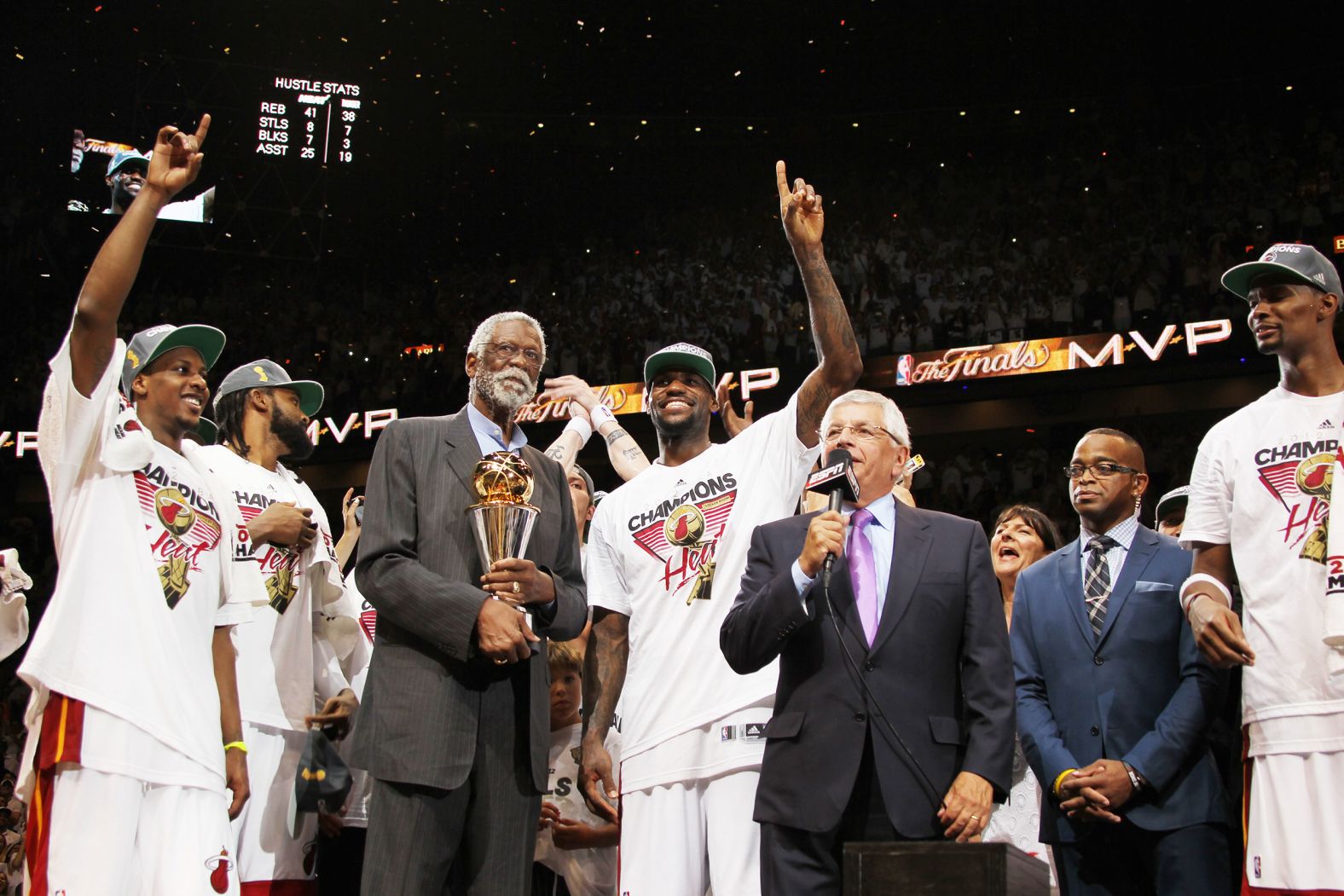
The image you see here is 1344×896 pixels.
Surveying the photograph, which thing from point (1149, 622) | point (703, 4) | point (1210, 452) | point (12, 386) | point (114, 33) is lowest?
point (1149, 622)

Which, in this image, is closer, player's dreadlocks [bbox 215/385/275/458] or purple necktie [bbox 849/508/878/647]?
purple necktie [bbox 849/508/878/647]

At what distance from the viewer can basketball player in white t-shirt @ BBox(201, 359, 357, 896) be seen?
388cm

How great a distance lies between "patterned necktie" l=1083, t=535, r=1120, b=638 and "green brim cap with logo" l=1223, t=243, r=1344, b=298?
91 cm

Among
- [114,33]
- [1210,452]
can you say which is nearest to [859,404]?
[1210,452]

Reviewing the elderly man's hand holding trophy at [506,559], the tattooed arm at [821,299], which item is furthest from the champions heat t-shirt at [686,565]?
the elderly man's hand holding trophy at [506,559]

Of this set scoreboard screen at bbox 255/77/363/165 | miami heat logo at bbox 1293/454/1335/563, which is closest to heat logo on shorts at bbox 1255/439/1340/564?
miami heat logo at bbox 1293/454/1335/563

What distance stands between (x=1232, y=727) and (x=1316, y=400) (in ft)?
3.72

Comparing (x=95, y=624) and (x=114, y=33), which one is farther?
(x=114, y=33)

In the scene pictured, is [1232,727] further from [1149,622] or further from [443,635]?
[443,635]

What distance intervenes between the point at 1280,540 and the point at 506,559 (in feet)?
6.46

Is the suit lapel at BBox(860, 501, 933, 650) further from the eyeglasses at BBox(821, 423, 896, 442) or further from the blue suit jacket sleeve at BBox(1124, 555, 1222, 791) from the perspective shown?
the blue suit jacket sleeve at BBox(1124, 555, 1222, 791)

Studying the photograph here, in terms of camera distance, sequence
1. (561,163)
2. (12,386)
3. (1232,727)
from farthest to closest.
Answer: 1. (561,163)
2. (12,386)
3. (1232,727)

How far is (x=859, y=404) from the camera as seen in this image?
10.7 feet

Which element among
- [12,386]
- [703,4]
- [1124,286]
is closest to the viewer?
[1124,286]
